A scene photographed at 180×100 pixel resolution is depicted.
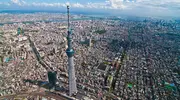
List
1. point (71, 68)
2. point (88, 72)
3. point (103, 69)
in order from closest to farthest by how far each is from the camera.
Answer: point (71, 68) < point (88, 72) < point (103, 69)

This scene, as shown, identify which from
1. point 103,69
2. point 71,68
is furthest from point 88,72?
point 71,68

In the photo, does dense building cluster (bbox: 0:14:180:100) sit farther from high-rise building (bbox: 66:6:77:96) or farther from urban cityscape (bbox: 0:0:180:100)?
high-rise building (bbox: 66:6:77:96)

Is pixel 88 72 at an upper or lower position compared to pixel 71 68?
lower

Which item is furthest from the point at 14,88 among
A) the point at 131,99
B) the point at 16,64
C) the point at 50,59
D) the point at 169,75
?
the point at 169,75

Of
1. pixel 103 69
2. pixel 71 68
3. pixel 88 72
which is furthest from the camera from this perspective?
pixel 103 69

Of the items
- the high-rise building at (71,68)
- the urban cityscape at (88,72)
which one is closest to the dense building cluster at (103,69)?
the urban cityscape at (88,72)

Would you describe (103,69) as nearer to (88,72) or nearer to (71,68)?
(88,72)

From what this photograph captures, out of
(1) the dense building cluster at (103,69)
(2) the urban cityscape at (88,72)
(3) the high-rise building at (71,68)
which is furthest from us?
(1) the dense building cluster at (103,69)

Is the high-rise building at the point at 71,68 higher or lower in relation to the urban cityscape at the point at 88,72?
higher

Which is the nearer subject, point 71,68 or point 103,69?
point 71,68

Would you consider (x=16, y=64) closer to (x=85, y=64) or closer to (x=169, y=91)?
(x=85, y=64)

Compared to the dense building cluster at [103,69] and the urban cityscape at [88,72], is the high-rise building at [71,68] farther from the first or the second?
the dense building cluster at [103,69]
